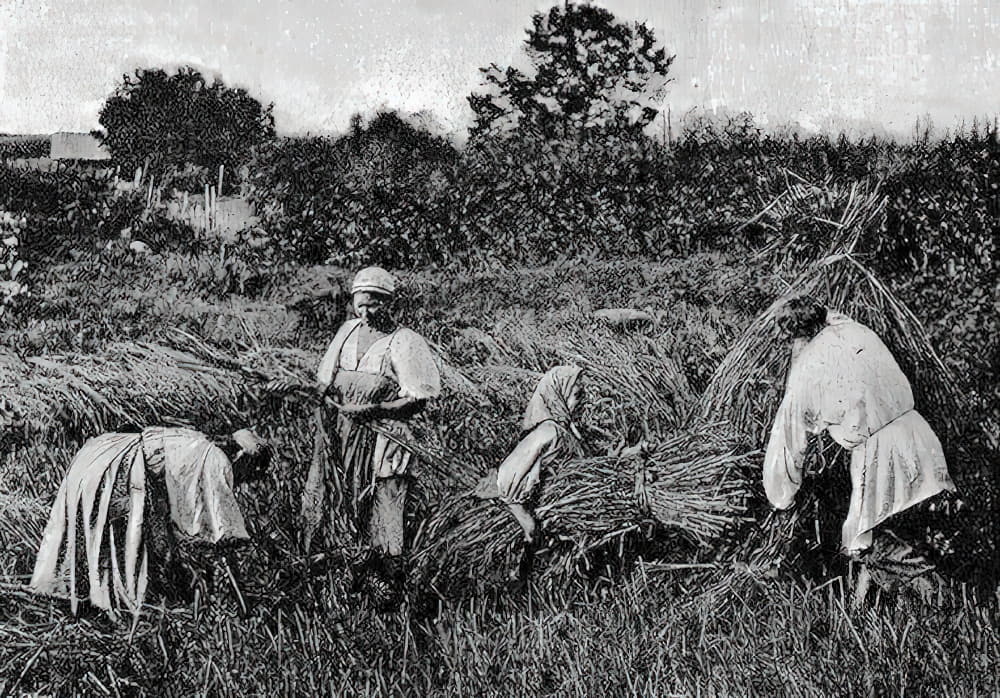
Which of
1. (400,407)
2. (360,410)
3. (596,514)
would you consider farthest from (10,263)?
(596,514)

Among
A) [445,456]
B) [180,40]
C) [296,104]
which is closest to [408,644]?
[445,456]

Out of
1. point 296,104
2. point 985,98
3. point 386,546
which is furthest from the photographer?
point 985,98

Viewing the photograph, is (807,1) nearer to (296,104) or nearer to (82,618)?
(296,104)

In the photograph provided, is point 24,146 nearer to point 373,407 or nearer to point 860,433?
point 373,407

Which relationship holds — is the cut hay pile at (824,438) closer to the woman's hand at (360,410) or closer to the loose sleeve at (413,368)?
the loose sleeve at (413,368)

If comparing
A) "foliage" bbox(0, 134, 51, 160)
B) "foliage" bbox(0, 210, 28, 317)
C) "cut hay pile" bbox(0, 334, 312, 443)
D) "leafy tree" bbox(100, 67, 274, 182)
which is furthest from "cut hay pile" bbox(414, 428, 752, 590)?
"foliage" bbox(0, 134, 51, 160)

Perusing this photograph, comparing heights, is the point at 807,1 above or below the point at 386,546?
above

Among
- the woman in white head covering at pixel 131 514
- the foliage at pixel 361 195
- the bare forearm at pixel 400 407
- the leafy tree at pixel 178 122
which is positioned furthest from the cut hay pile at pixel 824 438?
the leafy tree at pixel 178 122
